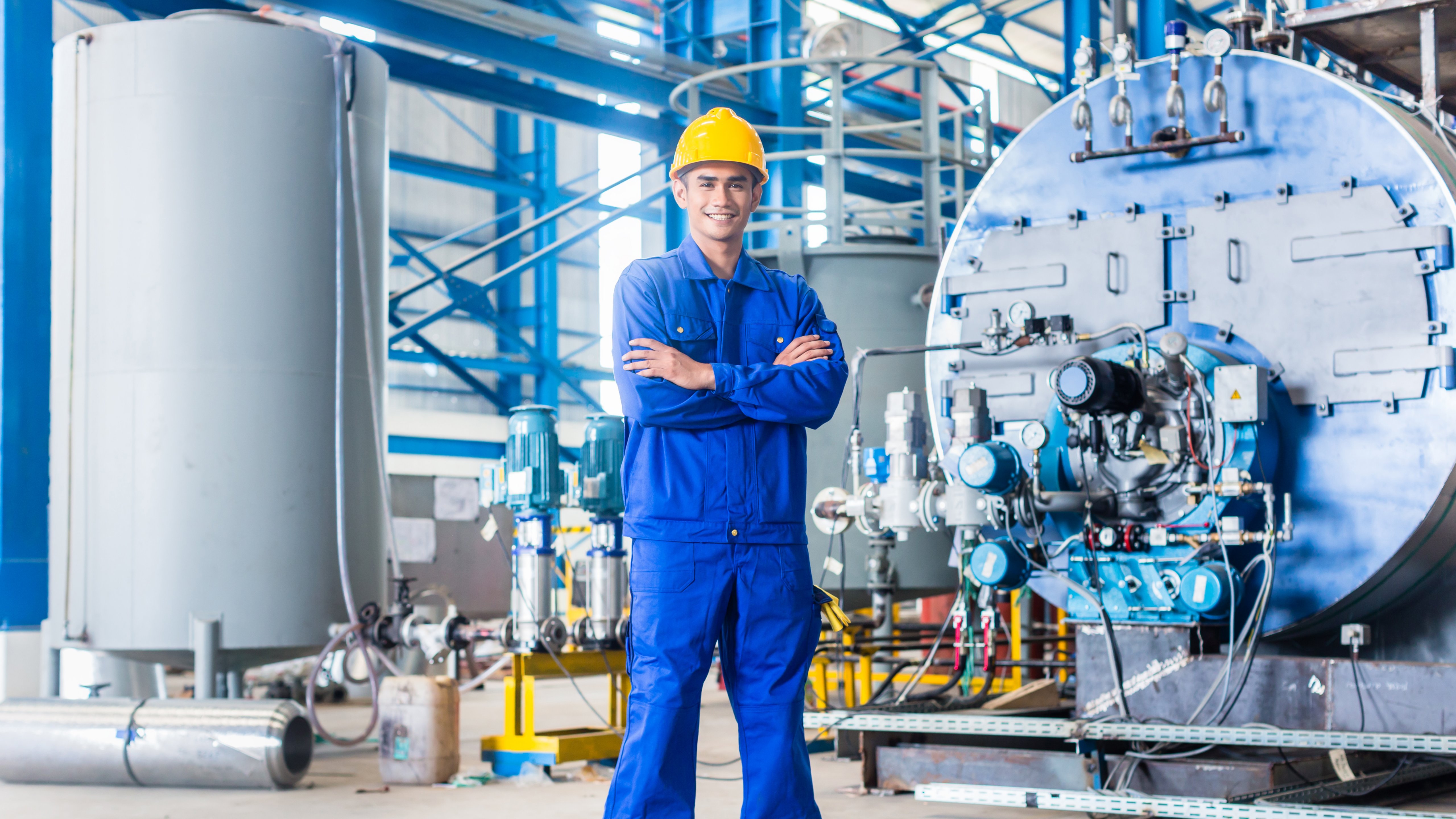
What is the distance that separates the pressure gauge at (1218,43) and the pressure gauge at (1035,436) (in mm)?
1478

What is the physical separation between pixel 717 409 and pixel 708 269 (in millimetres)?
363

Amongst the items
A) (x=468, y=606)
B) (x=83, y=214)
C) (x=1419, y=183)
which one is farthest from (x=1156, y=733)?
(x=468, y=606)

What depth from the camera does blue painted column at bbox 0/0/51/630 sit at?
710cm

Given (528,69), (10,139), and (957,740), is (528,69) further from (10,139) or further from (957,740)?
(957,740)

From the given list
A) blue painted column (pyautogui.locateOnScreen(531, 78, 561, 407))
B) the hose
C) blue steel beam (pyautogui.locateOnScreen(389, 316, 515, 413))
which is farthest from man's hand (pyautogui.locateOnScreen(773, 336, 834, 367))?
blue painted column (pyautogui.locateOnScreen(531, 78, 561, 407))

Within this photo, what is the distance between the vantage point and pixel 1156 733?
4.66 meters

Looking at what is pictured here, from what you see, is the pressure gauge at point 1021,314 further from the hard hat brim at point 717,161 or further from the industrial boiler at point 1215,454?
the hard hat brim at point 717,161

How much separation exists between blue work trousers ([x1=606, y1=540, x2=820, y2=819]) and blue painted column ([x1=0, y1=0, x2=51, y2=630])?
506cm

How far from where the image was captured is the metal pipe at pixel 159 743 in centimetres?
584

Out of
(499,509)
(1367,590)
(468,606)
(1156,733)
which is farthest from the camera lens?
(499,509)

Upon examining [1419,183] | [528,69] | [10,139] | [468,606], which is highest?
[528,69]

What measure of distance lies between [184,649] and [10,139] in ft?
9.03

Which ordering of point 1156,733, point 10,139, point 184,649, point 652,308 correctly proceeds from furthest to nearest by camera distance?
point 10,139, point 184,649, point 1156,733, point 652,308

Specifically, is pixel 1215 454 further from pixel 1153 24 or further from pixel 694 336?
pixel 1153 24
